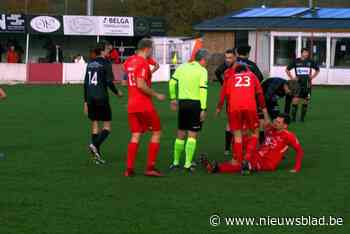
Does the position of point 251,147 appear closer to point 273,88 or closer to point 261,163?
point 261,163

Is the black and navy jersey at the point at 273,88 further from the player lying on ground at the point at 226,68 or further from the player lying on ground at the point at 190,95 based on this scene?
the player lying on ground at the point at 190,95

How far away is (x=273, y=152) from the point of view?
13164mm

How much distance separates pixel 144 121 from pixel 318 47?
36961 mm

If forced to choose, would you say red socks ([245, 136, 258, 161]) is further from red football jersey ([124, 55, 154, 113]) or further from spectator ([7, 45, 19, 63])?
spectator ([7, 45, 19, 63])

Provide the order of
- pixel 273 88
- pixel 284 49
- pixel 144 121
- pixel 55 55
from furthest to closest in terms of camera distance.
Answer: pixel 284 49, pixel 55 55, pixel 273 88, pixel 144 121

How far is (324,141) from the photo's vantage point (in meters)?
17.4

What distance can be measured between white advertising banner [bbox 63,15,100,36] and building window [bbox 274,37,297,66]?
981 centimetres

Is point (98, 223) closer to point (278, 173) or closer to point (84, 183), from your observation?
point (84, 183)

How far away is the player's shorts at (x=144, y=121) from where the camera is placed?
12.4 meters

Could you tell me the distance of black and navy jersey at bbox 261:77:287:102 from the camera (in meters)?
14.9

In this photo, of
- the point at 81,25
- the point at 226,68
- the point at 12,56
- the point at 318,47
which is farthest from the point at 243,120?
the point at 318,47

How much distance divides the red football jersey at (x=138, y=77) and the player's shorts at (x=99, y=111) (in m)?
1.71

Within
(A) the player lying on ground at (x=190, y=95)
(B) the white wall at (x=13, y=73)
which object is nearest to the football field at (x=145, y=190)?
(A) the player lying on ground at (x=190, y=95)

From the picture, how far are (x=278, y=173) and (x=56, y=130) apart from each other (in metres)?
7.68
